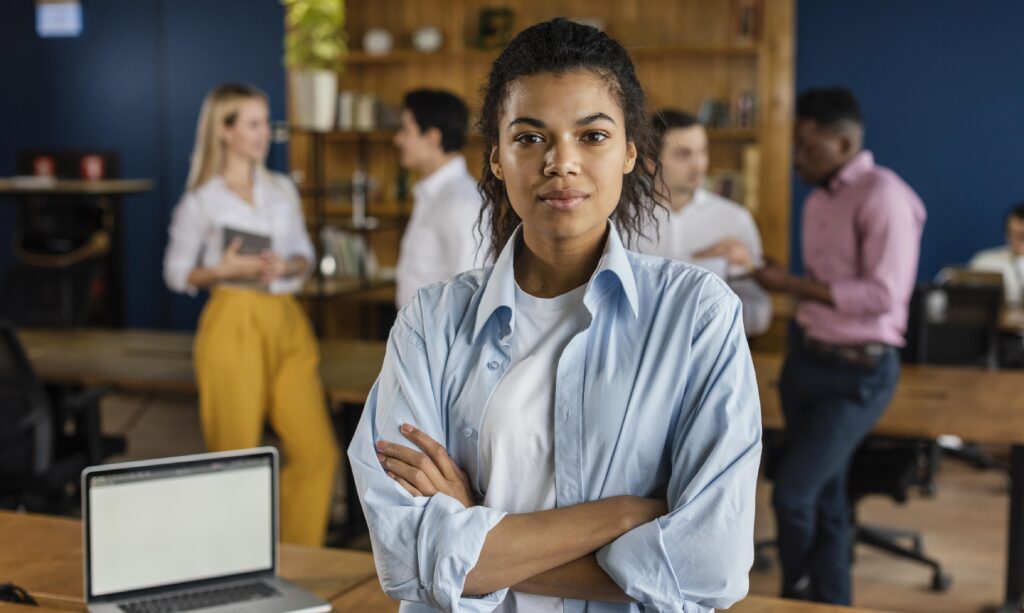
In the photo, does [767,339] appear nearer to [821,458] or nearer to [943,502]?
[943,502]

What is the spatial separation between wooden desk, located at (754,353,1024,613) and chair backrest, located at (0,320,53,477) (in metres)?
2.35

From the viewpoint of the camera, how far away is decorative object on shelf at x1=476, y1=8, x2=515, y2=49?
730cm

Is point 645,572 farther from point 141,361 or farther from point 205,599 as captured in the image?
point 141,361

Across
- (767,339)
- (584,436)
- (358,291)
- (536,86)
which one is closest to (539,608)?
(584,436)

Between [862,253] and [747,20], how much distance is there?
3.70 metres

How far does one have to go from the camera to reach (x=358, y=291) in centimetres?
560

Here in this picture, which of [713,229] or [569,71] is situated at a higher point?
[569,71]

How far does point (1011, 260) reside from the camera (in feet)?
21.4

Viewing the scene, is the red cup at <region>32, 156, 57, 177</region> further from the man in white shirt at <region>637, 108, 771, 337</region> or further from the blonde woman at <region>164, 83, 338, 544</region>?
the man in white shirt at <region>637, 108, 771, 337</region>

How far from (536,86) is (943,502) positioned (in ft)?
15.0

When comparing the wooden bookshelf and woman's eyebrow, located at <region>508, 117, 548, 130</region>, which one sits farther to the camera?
the wooden bookshelf

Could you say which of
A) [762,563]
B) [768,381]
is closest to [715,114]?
[768,381]

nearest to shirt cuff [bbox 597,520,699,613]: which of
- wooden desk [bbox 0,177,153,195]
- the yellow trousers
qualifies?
the yellow trousers

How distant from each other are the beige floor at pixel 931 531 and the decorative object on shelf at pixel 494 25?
9.65 feet
